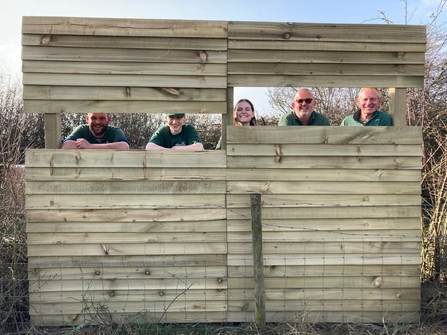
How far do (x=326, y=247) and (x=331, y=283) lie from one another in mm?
399

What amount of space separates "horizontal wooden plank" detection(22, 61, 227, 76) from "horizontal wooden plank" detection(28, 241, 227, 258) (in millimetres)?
1767

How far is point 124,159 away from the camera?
11.8 feet

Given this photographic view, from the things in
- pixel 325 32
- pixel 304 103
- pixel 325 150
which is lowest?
pixel 325 150

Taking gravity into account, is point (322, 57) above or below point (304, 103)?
above

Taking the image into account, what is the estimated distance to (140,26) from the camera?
3566mm

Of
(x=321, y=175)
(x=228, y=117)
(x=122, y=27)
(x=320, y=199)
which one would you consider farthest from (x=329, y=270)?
(x=122, y=27)

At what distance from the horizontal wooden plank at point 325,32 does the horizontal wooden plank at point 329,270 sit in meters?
2.30

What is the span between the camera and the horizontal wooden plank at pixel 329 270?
3.71 metres

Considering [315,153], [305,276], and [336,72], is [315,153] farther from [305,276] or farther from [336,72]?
[305,276]

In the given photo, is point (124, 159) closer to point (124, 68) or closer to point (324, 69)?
point (124, 68)

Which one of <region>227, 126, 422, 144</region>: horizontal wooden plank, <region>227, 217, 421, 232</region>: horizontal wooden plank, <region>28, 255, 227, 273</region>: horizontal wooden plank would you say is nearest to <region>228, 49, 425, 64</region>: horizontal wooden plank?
<region>227, 126, 422, 144</region>: horizontal wooden plank

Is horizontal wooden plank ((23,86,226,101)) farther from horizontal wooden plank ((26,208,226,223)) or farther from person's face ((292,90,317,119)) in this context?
horizontal wooden plank ((26,208,226,223))

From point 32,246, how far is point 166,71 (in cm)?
226

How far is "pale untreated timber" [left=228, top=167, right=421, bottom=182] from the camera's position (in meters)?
3.68
